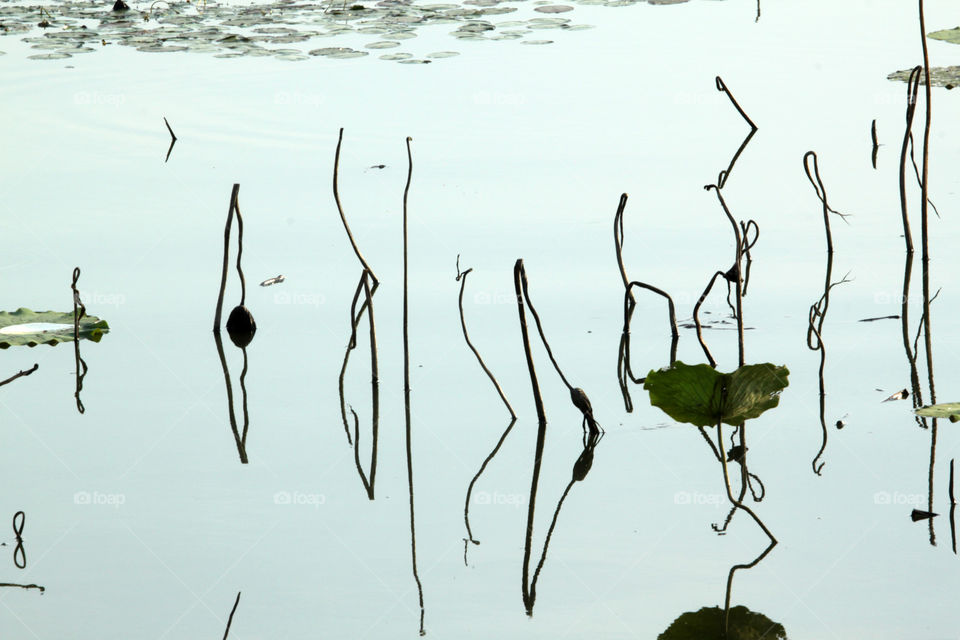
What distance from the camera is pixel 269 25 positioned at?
7.91m

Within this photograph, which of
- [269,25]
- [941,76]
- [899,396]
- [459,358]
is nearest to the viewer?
[899,396]

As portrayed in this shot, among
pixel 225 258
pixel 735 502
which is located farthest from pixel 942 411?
pixel 225 258

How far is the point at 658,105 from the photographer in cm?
566

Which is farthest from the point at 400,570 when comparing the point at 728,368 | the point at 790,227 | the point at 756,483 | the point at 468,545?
the point at 790,227

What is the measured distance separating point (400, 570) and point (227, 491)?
1.75ft

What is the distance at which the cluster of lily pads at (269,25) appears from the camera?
7.18 m

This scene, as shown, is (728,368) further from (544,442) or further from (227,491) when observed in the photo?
(227,491)

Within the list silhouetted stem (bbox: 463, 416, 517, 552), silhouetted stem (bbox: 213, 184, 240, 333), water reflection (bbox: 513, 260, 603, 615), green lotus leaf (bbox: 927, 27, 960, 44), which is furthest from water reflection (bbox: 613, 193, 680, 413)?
green lotus leaf (bbox: 927, 27, 960, 44)

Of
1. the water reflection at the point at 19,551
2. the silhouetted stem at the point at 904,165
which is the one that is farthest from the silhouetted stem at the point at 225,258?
the silhouetted stem at the point at 904,165

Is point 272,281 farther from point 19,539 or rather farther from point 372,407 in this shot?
point 19,539

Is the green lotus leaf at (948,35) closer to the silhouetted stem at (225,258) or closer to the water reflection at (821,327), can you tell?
the water reflection at (821,327)

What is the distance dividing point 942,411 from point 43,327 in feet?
7.98

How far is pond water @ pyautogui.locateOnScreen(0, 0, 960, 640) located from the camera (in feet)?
6.98

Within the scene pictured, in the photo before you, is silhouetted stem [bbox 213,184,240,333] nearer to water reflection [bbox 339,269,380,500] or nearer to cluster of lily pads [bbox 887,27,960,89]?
water reflection [bbox 339,269,380,500]
